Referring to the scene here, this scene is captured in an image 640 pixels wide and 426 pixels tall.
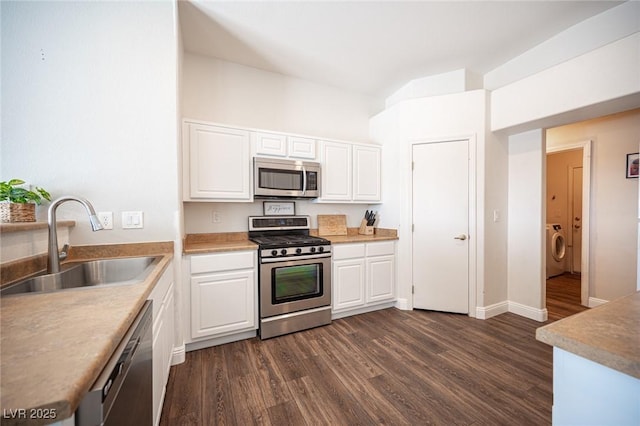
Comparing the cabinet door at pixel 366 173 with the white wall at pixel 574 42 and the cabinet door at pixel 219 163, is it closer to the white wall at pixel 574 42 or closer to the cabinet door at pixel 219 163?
the cabinet door at pixel 219 163

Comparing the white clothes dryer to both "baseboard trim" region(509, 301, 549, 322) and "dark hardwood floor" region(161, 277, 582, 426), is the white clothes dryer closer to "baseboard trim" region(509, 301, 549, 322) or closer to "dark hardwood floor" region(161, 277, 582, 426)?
"baseboard trim" region(509, 301, 549, 322)

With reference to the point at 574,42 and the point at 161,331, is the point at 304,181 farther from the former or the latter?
the point at 574,42

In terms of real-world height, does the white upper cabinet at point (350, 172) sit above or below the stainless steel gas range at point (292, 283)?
above

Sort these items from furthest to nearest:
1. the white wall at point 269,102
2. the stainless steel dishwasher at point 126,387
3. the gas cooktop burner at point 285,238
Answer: the white wall at point 269,102
the gas cooktop burner at point 285,238
the stainless steel dishwasher at point 126,387

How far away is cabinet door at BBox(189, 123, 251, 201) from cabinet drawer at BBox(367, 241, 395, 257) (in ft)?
5.10

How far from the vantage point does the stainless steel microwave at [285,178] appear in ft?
8.84

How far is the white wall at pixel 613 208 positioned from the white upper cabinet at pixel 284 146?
366 centimetres

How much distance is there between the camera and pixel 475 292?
2896mm

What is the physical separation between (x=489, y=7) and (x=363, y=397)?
3.22m

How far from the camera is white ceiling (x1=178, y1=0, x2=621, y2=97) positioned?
2100 millimetres

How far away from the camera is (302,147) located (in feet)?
9.68

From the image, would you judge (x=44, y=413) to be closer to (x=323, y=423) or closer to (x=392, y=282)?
(x=323, y=423)

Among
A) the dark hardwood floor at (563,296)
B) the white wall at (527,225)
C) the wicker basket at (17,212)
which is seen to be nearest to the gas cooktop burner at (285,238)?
the wicker basket at (17,212)

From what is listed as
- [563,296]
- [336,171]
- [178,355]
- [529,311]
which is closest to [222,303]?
[178,355]
